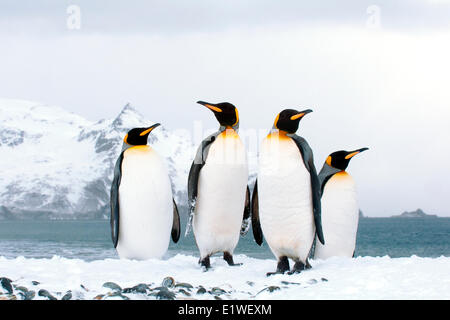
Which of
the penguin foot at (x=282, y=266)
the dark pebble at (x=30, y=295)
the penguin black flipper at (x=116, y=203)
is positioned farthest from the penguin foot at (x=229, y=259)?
the dark pebble at (x=30, y=295)

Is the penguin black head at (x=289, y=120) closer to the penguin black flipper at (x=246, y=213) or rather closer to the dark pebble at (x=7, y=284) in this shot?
the penguin black flipper at (x=246, y=213)

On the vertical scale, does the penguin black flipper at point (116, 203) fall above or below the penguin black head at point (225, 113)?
below

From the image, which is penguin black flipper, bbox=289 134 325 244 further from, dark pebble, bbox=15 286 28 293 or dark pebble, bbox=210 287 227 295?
dark pebble, bbox=15 286 28 293

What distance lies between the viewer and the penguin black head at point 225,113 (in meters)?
7.16

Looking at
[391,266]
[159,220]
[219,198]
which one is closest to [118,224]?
[159,220]

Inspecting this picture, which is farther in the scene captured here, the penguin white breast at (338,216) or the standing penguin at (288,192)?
the penguin white breast at (338,216)

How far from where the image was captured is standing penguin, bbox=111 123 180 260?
7.67 meters

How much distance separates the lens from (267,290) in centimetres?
586

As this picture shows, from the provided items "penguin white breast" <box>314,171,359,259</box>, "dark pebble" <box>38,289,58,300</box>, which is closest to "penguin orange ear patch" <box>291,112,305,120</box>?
"penguin white breast" <box>314,171,359,259</box>

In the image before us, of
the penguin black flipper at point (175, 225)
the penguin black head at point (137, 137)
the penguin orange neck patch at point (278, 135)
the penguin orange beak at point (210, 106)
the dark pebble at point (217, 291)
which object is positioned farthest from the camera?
the penguin black flipper at point (175, 225)

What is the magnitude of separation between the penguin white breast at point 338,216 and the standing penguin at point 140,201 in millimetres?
2173

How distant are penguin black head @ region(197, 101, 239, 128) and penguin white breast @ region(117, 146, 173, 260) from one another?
3.59 ft

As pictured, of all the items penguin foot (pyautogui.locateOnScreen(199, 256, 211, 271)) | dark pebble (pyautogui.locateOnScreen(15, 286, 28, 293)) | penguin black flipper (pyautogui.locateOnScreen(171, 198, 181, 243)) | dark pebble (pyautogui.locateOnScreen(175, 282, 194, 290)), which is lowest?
penguin foot (pyautogui.locateOnScreen(199, 256, 211, 271))
